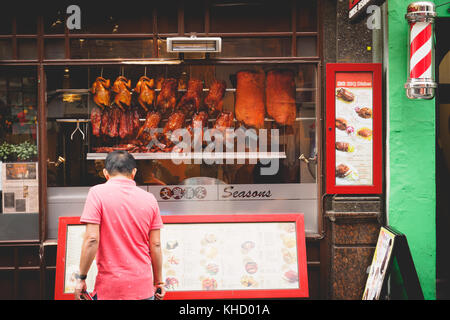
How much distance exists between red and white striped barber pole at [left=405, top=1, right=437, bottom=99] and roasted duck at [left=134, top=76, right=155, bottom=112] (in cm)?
319

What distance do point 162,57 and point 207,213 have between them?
2094 mm

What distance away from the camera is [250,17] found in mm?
5605

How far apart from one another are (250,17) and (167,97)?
4.95 ft

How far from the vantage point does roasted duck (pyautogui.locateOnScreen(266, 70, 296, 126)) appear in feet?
19.0

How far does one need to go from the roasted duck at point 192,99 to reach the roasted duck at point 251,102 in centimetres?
52

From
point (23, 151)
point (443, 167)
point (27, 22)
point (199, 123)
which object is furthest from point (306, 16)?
point (23, 151)

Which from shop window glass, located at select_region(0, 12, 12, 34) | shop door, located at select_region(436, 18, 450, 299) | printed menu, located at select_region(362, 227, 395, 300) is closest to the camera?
printed menu, located at select_region(362, 227, 395, 300)

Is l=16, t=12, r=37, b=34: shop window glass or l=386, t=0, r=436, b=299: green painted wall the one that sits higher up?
l=16, t=12, r=37, b=34: shop window glass

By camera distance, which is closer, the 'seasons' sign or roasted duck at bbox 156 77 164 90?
the 'seasons' sign

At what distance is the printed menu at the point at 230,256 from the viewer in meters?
5.18

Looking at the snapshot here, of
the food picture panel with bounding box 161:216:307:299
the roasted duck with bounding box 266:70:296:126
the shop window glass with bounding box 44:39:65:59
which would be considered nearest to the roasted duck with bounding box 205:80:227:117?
the roasted duck with bounding box 266:70:296:126

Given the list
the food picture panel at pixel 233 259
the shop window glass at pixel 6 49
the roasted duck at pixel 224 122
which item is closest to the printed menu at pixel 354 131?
the food picture panel at pixel 233 259

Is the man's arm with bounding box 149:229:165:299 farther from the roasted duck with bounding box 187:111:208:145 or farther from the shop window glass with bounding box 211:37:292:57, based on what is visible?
the shop window glass with bounding box 211:37:292:57

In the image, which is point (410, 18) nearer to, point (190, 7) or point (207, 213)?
point (190, 7)
